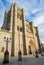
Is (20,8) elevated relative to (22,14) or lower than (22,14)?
elevated

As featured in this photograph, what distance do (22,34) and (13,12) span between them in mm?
8705

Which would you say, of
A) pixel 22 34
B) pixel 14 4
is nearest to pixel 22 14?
pixel 14 4

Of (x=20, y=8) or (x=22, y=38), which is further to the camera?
(x=20, y=8)

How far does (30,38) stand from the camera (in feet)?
127

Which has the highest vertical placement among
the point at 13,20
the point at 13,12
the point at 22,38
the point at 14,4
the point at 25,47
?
the point at 14,4

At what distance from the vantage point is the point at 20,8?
41.4 m

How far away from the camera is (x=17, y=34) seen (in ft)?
109

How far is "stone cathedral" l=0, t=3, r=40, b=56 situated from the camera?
29.8 m

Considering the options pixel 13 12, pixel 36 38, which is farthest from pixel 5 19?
pixel 36 38

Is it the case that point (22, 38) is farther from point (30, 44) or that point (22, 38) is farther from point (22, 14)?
point (22, 14)

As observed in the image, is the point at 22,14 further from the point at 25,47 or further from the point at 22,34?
the point at 25,47

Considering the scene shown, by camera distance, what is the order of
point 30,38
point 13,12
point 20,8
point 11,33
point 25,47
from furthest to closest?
point 20,8, point 30,38, point 13,12, point 25,47, point 11,33

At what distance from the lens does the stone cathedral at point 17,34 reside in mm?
29778

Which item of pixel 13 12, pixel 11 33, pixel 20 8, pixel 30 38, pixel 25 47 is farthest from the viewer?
pixel 20 8
